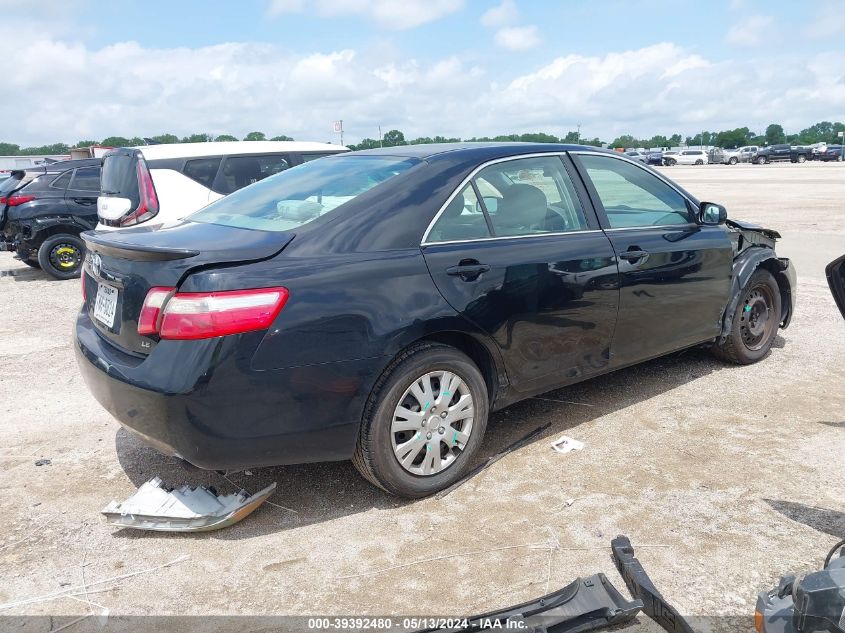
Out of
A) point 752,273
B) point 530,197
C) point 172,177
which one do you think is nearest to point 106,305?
point 530,197

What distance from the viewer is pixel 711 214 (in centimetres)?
476

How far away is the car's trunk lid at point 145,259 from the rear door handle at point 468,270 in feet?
2.63

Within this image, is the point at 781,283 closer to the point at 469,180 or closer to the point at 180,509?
the point at 469,180

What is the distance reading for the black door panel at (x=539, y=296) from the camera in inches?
136

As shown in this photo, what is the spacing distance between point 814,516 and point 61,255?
35.3ft

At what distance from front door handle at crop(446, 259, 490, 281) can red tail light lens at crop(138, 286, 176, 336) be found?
1.29m

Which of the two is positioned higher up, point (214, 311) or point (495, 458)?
point (214, 311)

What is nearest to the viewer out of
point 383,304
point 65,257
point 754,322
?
point 383,304

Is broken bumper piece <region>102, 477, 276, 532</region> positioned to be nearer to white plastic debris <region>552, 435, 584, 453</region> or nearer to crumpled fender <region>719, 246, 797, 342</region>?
white plastic debris <region>552, 435, 584, 453</region>

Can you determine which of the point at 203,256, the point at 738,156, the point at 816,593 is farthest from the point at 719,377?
the point at 738,156

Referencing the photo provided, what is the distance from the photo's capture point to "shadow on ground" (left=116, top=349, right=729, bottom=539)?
341cm

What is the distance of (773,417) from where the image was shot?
439 centimetres

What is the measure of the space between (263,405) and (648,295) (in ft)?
8.27

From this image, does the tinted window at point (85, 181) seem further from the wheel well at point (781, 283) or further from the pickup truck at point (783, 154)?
the pickup truck at point (783, 154)
